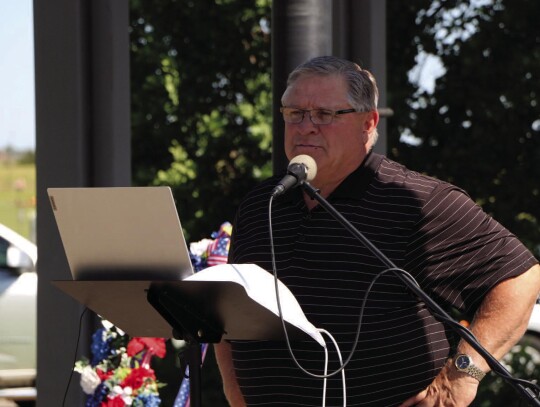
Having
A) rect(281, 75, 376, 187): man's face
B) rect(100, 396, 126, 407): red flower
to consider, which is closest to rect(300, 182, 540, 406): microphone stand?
rect(281, 75, 376, 187): man's face

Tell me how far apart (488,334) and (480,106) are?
4.88 meters

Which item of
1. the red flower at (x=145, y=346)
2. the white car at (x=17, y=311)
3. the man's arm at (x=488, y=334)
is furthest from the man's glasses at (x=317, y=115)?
the white car at (x=17, y=311)

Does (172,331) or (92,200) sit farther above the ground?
(92,200)

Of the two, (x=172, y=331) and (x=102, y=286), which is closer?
(x=102, y=286)

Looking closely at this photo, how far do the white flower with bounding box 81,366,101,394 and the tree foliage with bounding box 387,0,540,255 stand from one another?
12.1 feet

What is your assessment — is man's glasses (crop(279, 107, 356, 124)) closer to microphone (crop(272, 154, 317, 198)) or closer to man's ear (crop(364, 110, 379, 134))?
man's ear (crop(364, 110, 379, 134))

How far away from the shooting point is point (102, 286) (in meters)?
3.07

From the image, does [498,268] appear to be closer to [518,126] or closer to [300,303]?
[300,303]

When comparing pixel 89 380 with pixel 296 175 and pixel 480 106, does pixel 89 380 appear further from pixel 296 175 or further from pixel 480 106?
pixel 480 106

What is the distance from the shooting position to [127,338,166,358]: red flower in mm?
5027

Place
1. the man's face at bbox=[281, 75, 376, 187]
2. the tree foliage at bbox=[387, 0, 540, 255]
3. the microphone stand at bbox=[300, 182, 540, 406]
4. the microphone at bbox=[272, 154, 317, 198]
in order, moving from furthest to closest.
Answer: the tree foliage at bbox=[387, 0, 540, 255]
the man's face at bbox=[281, 75, 376, 187]
the microphone at bbox=[272, 154, 317, 198]
the microphone stand at bbox=[300, 182, 540, 406]

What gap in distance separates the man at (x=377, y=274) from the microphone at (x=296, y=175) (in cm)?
47

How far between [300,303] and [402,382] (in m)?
0.37

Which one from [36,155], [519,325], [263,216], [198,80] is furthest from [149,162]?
[519,325]
